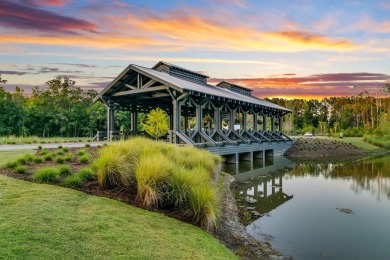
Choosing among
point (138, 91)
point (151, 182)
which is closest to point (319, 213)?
point (151, 182)

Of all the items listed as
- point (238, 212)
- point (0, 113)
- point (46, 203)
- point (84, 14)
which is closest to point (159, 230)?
point (46, 203)

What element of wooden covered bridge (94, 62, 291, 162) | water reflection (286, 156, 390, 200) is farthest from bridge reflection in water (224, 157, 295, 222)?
wooden covered bridge (94, 62, 291, 162)

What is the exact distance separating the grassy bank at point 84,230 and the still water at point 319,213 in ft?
8.01

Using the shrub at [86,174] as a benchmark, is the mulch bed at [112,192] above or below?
below

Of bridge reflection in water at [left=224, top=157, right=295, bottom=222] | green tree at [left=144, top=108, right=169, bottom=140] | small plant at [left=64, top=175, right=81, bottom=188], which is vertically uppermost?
green tree at [left=144, top=108, right=169, bottom=140]

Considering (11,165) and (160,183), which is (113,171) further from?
(11,165)

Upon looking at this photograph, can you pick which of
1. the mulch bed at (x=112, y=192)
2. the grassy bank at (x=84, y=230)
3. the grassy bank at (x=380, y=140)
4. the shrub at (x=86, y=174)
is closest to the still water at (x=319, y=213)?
the mulch bed at (x=112, y=192)

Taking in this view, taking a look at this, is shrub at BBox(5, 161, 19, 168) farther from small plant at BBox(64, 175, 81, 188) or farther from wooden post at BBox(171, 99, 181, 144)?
wooden post at BBox(171, 99, 181, 144)

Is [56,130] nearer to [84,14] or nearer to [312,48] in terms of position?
[84,14]

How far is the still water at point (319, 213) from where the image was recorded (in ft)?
21.0

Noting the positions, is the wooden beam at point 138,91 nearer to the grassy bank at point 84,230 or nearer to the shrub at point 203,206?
the shrub at point 203,206

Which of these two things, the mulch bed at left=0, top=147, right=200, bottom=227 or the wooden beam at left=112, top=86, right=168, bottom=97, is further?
the wooden beam at left=112, top=86, right=168, bottom=97

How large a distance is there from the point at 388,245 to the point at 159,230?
5.15 meters

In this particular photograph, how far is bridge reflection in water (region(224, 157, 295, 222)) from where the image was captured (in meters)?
9.81
